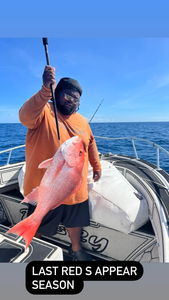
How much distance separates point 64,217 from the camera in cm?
191

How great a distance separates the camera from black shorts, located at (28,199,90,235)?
1.82m

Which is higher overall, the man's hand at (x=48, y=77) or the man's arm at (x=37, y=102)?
the man's hand at (x=48, y=77)

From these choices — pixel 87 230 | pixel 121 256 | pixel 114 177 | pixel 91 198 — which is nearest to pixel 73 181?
pixel 91 198

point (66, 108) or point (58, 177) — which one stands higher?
point (66, 108)

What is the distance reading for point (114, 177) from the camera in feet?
7.54

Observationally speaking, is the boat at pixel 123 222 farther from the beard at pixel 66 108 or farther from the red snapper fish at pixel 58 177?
the beard at pixel 66 108

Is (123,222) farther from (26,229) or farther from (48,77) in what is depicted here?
(48,77)

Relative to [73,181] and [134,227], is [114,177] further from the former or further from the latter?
[73,181]

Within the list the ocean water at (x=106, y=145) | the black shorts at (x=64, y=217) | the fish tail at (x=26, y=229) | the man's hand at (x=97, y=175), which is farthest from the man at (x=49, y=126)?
the ocean water at (x=106, y=145)

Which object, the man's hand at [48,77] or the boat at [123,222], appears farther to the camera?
A: the boat at [123,222]

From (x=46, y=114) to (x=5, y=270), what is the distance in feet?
4.11

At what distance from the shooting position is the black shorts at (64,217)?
71.6 inches

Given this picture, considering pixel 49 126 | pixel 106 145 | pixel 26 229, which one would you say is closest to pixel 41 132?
pixel 49 126

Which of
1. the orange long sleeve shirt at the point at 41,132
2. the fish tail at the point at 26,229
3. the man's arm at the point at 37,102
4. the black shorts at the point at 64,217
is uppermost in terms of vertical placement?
the man's arm at the point at 37,102
